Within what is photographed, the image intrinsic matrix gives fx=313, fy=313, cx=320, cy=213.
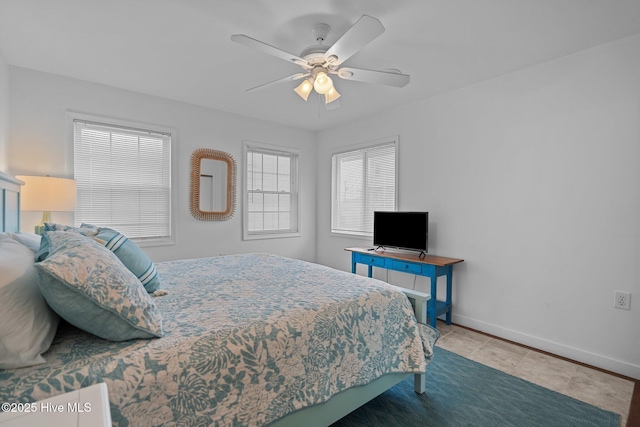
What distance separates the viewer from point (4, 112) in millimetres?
2729

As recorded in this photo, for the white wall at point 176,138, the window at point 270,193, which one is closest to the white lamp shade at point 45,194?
the white wall at point 176,138

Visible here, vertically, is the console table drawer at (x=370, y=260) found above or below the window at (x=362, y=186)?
below

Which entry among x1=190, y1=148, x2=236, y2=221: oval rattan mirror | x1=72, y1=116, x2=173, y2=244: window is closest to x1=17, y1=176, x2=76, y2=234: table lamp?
x1=72, y1=116, x2=173, y2=244: window

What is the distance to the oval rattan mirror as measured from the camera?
3.97m

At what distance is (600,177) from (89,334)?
3440mm

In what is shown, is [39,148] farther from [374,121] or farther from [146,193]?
[374,121]

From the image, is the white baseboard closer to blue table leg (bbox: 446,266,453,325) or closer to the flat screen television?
blue table leg (bbox: 446,266,453,325)

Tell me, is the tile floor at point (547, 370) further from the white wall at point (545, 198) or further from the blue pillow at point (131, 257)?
the blue pillow at point (131, 257)

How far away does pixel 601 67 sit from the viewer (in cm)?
248

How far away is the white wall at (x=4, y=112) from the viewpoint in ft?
8.66

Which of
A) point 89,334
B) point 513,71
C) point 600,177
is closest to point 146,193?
point 89,334

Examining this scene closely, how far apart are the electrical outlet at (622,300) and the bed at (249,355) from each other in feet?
5.09

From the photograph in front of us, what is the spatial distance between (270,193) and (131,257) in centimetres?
317

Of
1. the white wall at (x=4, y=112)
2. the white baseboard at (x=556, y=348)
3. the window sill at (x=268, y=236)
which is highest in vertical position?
the white wall at (x=4, y=112)
